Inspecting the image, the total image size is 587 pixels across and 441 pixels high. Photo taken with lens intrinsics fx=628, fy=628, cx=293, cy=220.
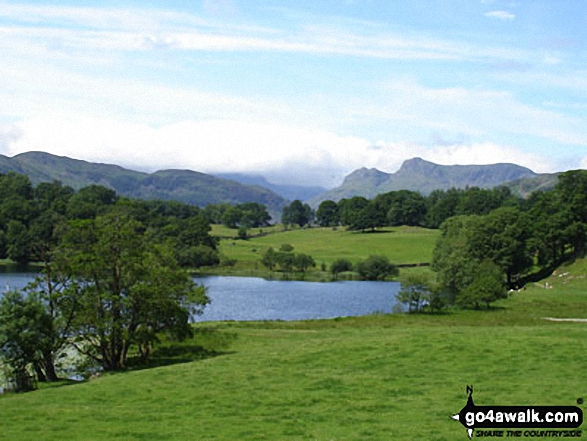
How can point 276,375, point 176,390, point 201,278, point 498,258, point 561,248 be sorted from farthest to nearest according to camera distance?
point 201,278
point 561,248
point 498,258
point 276,375
point 176,390

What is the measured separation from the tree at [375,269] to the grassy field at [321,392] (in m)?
101

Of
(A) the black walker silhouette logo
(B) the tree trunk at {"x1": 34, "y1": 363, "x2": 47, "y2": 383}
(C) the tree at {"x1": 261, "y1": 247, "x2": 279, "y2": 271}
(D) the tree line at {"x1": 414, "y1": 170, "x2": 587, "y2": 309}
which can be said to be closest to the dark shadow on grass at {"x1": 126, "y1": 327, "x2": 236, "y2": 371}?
(B) the tree trunk at {"x1": 34, "y1": 363, "x2": 47, "y2": 383}

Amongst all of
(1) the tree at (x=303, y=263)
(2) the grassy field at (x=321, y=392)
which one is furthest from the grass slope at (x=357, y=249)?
(2) the grassy field at (x=321, y=392)

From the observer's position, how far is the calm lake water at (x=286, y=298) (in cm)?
8150

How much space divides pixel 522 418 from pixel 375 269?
123779 millimetres

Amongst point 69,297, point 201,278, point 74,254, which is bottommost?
point 201,278

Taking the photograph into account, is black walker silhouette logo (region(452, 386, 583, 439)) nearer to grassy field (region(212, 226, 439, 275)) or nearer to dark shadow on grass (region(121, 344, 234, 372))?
dark shadow on grass (region(121, 344, 234, 372))

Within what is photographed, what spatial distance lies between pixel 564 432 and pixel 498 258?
→ 89654mm

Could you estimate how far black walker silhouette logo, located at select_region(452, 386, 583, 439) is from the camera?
1873cm

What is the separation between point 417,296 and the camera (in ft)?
234

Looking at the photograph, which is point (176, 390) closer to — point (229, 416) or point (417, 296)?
point (229, 416)

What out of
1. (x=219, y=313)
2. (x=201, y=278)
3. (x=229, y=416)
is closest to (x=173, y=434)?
(x=229, y=416)

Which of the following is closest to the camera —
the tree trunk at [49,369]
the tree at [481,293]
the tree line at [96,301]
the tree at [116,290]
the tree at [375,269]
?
the tree line at [96,301]

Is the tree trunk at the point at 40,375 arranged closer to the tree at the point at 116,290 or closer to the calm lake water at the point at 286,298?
the tree at the point at 116,290
